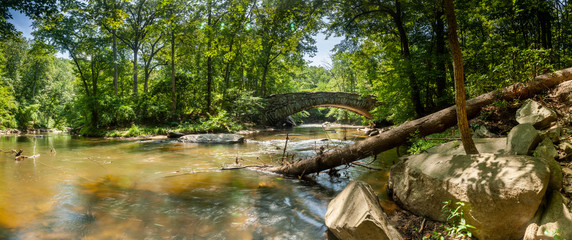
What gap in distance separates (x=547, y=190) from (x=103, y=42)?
24372 mm

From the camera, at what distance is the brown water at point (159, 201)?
310 centimetres

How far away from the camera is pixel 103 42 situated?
18828 mm

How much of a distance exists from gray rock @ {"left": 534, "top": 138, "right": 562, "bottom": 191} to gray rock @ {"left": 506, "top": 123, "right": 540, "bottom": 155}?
87 millimetres

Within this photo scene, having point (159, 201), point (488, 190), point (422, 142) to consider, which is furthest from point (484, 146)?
point (159, 201)

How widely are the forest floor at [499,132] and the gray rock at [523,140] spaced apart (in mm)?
339

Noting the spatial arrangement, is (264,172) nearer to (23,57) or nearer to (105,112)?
(105,112)

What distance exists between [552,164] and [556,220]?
0.64 m

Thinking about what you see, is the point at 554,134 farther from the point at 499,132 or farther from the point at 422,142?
the point at 422,142

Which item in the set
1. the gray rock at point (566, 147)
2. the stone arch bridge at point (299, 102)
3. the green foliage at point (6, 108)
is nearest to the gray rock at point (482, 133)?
the gray rock at point (566, 147)

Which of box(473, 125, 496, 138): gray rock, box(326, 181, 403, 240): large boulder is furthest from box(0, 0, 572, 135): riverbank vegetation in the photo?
box(326, 181, 403, 240): large boulder

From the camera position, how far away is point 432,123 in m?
4.57

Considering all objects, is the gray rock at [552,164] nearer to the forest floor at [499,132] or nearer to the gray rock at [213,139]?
the forest floor at [499,132]

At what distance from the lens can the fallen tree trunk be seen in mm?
4555

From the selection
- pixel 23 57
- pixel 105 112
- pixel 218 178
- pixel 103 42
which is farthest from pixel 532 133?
pixel 23 57
